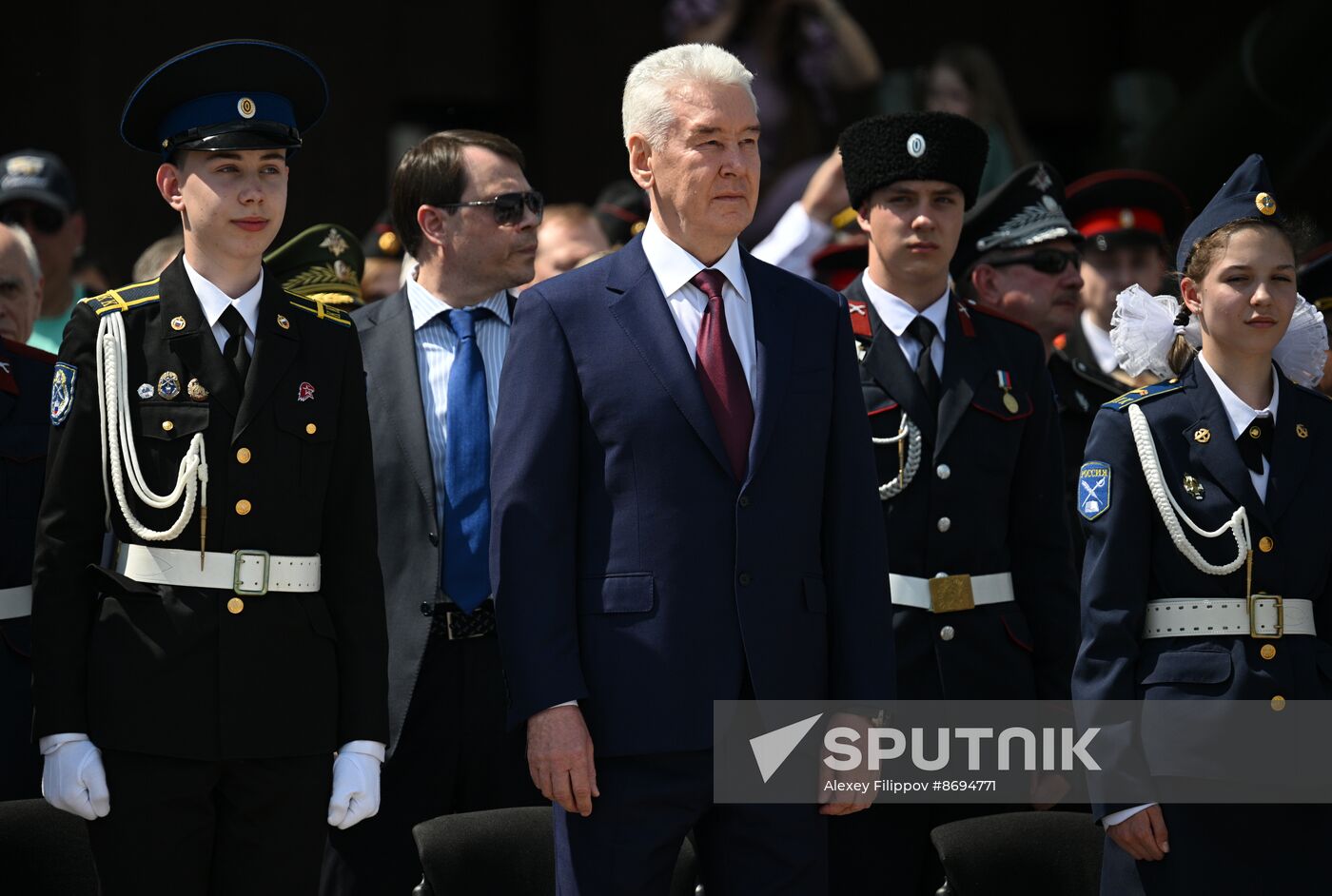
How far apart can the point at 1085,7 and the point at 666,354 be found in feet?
23.1

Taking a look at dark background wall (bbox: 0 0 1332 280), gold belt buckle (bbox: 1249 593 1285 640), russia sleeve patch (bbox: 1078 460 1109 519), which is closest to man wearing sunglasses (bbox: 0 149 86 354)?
dark background wall (bbox: 0 0 1332 280)

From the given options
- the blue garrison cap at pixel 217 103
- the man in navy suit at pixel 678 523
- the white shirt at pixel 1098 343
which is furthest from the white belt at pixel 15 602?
the white shirt at pixel 1098 343

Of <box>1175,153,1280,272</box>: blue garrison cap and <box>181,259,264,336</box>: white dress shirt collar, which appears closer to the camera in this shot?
<box>181,259,264,336</box>: white dress shirt collar

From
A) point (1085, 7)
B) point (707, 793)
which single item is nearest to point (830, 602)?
point (707, 793)

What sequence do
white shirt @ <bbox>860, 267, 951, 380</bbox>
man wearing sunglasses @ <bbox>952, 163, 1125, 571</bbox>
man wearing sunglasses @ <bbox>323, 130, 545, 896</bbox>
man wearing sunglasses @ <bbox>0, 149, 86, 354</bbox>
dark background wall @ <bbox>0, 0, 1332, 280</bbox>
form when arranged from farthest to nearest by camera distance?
dark background wall @ <bbox>0, 0, 1332, 280</bbox> < man wearing sunglasses @ <bbox>0, 149, 86, 354</bbox> < man wearing sunglasses @ <bbox>952, 163, 1125, 571</bbox> < white shirt @ <bbox>860, 267, 951, 380</bbox> < man wearing sunglasses @ <bbox>323, 130, 545, 896</bbox>

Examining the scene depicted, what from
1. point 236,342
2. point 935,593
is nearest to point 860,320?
point 935,593

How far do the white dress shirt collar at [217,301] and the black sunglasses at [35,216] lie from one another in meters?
3.17

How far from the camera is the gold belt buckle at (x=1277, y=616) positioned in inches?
145

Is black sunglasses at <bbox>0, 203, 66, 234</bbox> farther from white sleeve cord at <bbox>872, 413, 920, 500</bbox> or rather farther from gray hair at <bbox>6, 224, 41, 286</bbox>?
white sleeve cord at <bbox>872, 413, 920, 500</bbox>

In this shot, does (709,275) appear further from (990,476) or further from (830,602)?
(990,476)

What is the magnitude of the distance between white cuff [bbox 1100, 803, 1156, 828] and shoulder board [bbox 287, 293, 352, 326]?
1.74 metres

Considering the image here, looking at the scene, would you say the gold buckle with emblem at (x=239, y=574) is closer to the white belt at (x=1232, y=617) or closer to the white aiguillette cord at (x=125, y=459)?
the white aiguillette cord at (x=125, y=459)

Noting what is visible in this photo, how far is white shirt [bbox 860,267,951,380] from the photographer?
445 centimetres

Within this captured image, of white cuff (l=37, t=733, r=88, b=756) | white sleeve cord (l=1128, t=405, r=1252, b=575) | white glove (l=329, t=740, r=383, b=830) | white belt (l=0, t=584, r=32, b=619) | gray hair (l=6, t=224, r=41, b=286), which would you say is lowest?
white glove (l=329, t=740, r=383, b=830)
